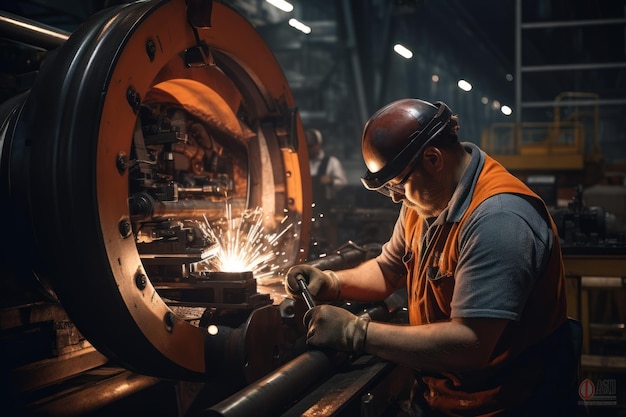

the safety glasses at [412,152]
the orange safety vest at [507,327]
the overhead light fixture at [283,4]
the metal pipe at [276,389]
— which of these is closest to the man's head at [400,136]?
the safety glasses at [412,152]

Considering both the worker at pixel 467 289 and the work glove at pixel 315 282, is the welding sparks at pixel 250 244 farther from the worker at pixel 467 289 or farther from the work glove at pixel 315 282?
the worker at pixel 467 289

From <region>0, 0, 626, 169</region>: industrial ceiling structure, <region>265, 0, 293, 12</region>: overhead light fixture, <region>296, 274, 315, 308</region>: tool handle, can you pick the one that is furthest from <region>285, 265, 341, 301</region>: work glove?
<region>265, 0, 293, 12</region>: overhead light fixture

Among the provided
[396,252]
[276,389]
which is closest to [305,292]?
[396,252]

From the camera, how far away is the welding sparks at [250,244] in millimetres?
2668

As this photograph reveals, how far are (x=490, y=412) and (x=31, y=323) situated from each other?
4.73 ft

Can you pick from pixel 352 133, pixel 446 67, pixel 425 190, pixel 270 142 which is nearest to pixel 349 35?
pixel 270 142

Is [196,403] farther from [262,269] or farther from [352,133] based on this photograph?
[352,133]

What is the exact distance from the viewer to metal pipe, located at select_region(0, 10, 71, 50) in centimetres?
211

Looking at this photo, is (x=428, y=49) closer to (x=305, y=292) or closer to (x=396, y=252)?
(x=396, y=252)

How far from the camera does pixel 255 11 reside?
1264cm

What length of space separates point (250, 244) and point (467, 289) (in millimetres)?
1287

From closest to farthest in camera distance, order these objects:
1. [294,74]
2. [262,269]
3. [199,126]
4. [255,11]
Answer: [199,126], [262,269], [255,11], [294,74]

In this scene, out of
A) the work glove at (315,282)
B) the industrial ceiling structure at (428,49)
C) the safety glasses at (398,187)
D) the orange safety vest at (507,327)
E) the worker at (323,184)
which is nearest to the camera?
the orange safety vest at (507,327)

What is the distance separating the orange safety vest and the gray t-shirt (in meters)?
0.05
